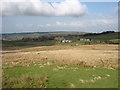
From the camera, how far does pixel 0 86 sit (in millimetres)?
15992

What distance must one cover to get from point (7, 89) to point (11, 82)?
73.5 inches

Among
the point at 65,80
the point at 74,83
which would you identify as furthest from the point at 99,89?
the point at 65,80

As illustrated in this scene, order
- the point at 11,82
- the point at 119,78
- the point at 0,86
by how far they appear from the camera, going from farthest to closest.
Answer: the point at 119,78, the point at 11,82, the point at 0,86

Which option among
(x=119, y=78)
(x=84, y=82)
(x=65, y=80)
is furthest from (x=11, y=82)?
(x=119, y=78)

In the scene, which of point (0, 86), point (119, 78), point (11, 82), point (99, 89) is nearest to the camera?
point (99, 89)

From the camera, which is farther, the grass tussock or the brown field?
the brown field

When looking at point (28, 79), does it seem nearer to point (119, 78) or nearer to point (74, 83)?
point (74, 83)

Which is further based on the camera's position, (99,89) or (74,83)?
(74,83)

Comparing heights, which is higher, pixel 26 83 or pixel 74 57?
pixel 26 83

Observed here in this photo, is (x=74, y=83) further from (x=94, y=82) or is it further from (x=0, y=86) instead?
(x=0, y=86)

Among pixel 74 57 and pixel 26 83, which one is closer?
pixel 26 83

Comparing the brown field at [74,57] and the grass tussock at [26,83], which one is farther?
the brown field at [74,57]

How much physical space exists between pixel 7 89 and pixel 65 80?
531 cm

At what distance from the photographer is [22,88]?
50.0 ft
